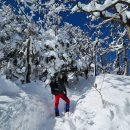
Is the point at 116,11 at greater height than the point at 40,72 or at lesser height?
greater

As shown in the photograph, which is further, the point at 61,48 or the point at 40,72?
the point at 40,72

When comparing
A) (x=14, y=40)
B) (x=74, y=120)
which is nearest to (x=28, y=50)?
(x=14, y=40)

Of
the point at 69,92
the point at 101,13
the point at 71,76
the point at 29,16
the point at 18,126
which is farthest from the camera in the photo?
the point at 29,16

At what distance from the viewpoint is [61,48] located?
22.9 m

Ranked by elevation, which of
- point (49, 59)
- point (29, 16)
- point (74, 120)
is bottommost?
point (74, 120)

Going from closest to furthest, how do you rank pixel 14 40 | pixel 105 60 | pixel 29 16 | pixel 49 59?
1. pixel 49 59
2. pixel 29 16
3. pixel 14 40
4. pixel 105 60

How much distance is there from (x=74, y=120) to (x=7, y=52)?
57.8 feet

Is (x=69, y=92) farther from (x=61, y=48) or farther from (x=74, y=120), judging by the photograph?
(x=74, y=120)

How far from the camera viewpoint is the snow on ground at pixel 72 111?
434 inches

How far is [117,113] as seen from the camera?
1200 centimetres

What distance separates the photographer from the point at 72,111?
554 inches

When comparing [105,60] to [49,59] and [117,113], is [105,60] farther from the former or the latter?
[117,113]

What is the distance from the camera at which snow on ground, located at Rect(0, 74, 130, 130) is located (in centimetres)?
1103

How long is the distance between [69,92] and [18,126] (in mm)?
8707
